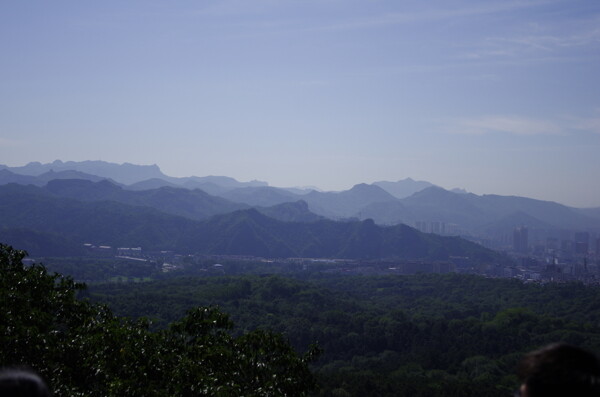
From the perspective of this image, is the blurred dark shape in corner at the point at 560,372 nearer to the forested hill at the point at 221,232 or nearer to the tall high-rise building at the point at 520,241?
the forested hill at the point at 221,232

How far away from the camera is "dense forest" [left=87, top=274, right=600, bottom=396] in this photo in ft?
114

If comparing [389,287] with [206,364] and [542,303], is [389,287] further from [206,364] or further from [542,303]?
[206,364]

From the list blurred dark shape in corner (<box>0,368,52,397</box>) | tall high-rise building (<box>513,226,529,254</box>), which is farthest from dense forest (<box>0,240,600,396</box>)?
tall high-rise building (<box>513,226,529,254</box>)

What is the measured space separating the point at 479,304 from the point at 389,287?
1742cm

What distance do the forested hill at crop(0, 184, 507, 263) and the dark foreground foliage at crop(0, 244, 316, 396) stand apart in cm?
11669

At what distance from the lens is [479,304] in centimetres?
6931

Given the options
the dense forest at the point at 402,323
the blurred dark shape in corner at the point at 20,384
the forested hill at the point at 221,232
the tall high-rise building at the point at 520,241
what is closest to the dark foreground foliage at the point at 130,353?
the blurred dark shape in corner at the point at 20,384

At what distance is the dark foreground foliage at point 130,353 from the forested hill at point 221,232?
117 m

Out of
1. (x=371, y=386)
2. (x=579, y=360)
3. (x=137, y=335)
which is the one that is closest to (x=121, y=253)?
(x=371, y=386)

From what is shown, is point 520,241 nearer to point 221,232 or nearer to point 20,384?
point 221,232

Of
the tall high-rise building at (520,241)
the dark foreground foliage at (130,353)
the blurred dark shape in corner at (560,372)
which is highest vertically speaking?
the blurred dark shape in corner at (560,372)

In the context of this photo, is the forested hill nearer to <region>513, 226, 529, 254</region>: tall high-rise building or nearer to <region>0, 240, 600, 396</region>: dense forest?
<region>0, 240, 600, 396</region>: dense forest

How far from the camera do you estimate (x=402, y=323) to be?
50750 millimetres

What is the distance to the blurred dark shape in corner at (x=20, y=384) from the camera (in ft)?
4.85
